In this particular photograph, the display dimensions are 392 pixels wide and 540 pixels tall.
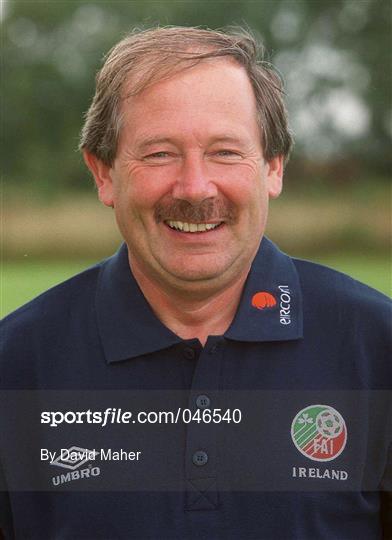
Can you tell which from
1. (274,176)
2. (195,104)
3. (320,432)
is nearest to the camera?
(195,104)

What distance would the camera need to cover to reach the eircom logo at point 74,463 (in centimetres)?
172

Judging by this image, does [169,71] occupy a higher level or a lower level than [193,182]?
higher

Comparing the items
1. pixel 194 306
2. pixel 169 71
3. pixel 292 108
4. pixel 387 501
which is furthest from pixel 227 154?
pixel 292 108

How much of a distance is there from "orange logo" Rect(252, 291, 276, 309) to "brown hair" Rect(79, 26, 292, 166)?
11.3 inches

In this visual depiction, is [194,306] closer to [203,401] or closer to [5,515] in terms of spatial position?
[203,401]

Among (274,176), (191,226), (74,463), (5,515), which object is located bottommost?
(5,515)

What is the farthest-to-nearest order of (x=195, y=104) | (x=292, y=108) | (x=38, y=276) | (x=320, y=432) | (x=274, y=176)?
(x=292, y=108) < (x=38, y=276) < (x=274, y=176) < (x=320, y=432) < (x=195, y=104)

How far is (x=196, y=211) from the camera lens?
1677 millimetres

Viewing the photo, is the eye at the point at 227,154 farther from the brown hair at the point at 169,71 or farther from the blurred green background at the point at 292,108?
the blurred green background at the point at 292,108

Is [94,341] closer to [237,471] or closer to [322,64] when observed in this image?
[237,471]

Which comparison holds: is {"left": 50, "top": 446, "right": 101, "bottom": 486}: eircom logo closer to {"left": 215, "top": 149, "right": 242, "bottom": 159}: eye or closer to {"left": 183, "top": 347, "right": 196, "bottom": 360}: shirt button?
{"left": 183, "top": 347, "right": 196, "bottom": 360}: shirt button

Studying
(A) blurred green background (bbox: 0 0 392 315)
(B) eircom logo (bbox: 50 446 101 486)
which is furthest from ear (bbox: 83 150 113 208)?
(A) blurred green background (bbox: 0 0 392 315)

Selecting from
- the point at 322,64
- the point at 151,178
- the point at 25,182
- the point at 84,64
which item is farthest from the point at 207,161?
the point at 322,64

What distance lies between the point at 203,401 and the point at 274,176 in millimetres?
507
